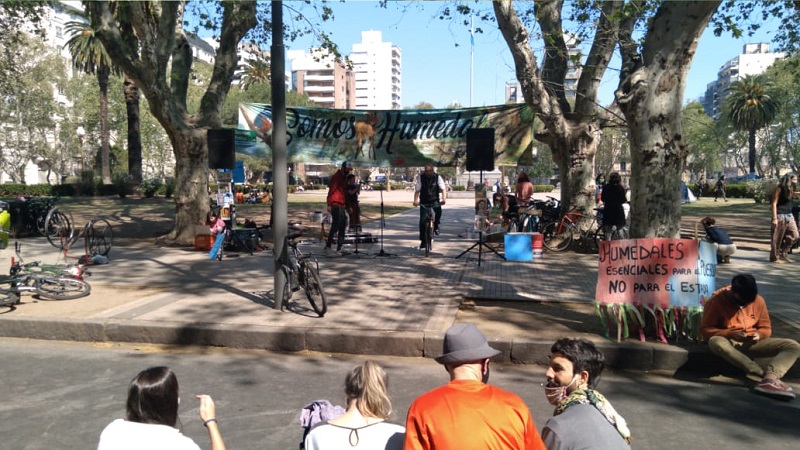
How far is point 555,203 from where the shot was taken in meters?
17.1

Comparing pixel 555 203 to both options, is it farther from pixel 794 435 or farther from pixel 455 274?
pixel 794 435

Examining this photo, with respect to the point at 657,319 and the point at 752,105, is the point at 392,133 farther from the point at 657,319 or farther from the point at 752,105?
the point at 752,105

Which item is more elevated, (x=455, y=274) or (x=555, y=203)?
(x=555, y=203)

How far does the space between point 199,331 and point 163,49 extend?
29.7ft

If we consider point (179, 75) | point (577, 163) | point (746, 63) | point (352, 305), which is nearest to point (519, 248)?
point (577, 163)

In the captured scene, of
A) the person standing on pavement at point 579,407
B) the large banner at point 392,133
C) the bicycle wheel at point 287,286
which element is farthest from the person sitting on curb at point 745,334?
the large banner at point 392,133

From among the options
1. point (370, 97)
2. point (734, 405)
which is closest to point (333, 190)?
point (734, 405)

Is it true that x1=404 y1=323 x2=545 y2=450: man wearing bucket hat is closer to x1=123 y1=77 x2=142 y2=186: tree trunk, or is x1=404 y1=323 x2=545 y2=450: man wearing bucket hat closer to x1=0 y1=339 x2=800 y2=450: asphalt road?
x1=0 y1=339 x2=800 y2=450: asphalt road

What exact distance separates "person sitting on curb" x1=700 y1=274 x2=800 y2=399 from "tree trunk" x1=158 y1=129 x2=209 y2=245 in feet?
39.3

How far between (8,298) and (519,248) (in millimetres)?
8863

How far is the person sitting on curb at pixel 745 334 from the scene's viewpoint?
18.1 ft

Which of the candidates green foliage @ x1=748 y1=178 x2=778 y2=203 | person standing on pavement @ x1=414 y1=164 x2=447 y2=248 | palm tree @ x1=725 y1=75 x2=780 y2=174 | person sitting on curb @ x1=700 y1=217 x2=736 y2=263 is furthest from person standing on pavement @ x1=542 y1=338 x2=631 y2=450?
palm tree @ x1=725 y1=75 x2=780 y2=174

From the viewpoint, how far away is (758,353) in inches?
228

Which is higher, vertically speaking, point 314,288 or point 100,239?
point 100,239
